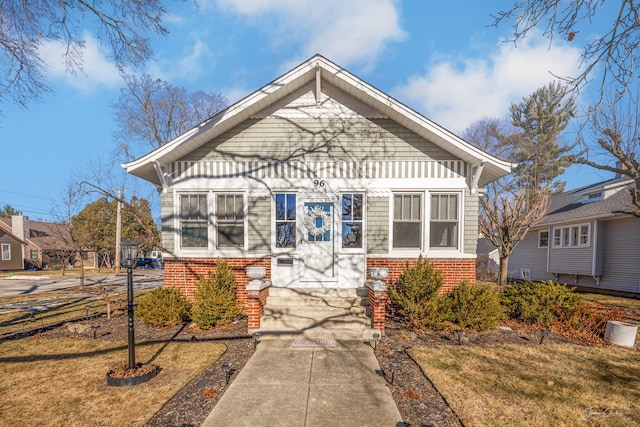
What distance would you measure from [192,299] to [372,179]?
6.19 metres

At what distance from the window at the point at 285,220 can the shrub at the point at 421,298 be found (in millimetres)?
3217

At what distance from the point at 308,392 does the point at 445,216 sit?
624 centimetres

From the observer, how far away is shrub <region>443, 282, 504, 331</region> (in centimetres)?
720

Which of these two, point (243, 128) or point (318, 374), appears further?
point (243, 128)

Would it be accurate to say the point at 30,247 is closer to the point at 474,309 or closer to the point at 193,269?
the point at 193,269

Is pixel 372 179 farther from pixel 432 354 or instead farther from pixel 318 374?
pixel 318 374

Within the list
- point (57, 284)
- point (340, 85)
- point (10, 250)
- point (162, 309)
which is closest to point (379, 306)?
point (162, 309)

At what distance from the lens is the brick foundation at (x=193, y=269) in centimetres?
848

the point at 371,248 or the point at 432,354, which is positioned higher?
the point at 371,248

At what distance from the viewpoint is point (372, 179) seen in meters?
8.55

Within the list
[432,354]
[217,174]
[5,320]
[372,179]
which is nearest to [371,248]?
[372,179]

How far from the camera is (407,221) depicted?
8625 mm

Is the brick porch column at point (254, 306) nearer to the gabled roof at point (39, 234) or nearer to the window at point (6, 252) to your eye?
the gabled roof at point (39, 234)

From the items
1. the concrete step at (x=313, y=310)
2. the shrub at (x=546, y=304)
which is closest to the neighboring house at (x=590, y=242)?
the shrub at (x=546, y=304)
